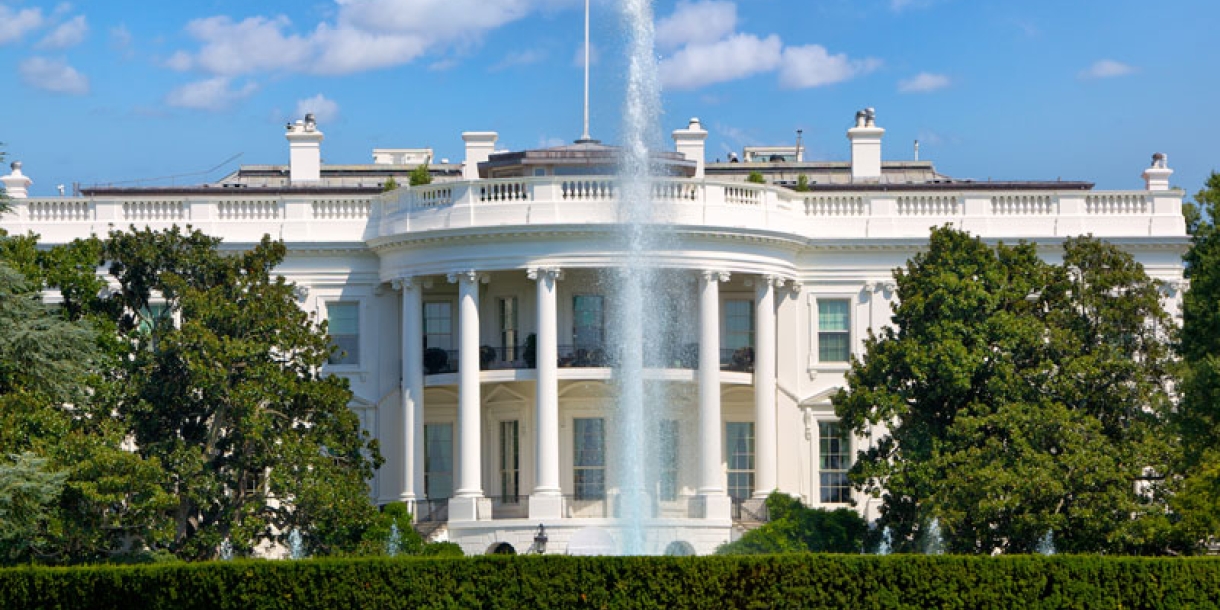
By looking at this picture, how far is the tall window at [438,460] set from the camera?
5897 centimetres

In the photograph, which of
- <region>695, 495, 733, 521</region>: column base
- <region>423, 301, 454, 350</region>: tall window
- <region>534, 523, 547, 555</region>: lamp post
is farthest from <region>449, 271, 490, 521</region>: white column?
<region>695, 495, 733, 521</region>: column base

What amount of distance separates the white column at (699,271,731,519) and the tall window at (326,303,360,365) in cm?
872

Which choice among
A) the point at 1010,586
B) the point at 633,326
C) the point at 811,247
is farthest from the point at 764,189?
the point at 1010,586

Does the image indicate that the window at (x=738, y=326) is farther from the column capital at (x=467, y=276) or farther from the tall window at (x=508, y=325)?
the column capital at (x=467, y=276)

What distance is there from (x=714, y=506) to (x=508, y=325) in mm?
7357

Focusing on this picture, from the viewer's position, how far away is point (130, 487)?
47094 mm

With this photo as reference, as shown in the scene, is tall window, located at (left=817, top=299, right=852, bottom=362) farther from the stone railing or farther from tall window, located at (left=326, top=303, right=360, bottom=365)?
tall window, located at (left=326, top=303, right=360, bottom=365)

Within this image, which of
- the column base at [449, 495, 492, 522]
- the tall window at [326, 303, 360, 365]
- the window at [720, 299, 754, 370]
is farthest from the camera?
the tall window at [326, 303, 360, 365]

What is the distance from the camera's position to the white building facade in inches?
2190

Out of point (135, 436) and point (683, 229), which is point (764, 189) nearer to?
point (683, 229)

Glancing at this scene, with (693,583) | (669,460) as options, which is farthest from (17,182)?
(693,583)

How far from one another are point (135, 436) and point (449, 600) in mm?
13060

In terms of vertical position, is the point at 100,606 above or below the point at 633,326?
below

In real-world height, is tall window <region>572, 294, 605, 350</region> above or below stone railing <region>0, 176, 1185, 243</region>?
below
